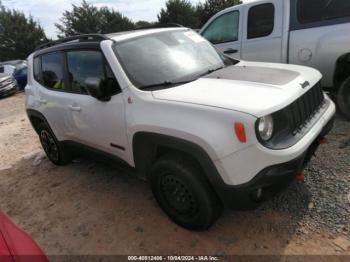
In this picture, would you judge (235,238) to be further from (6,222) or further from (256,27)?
(256,27)

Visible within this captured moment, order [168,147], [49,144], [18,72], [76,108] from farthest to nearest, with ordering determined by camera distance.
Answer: [18,72] < [49,144] < [76,108] < [168,147]

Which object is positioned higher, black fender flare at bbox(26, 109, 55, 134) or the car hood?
the car hood

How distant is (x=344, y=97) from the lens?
15.9 ft

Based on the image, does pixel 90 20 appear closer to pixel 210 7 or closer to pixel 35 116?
pixel 210 7

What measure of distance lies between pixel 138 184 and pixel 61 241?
1135mm

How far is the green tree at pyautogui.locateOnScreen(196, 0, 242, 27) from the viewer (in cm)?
2912

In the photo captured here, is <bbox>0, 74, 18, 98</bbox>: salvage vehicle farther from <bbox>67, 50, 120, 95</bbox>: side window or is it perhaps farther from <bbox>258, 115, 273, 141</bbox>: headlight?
<bbox>258, 115, 273, 141</bbox>: headlight

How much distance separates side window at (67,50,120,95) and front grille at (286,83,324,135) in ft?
5.33

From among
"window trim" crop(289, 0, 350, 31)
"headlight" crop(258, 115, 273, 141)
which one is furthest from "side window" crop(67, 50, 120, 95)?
"window trim" crop(289, 0, 350, 31)

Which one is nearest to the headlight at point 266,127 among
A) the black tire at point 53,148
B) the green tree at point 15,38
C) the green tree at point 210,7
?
the black tire at point 53,148

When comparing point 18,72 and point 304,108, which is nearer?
point 304,108

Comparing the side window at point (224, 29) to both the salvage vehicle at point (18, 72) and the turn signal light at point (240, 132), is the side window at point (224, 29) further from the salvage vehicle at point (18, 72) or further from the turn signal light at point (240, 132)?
the salvage vehicle at point (18, 72)

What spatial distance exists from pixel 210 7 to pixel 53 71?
28.4 m

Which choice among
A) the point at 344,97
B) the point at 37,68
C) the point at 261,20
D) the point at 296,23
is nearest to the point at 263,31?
the point at 261,20
